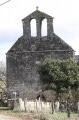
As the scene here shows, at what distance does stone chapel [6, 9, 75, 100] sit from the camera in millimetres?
55375

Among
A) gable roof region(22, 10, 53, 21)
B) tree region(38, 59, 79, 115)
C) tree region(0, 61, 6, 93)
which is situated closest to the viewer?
tree region(38, 59, 79, 115)

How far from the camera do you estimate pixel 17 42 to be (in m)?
55.5

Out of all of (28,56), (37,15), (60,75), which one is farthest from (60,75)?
(37,15)

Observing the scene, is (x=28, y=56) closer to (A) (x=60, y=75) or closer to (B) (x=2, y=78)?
(A) (x=60, y=75)

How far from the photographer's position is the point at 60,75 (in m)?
48.0

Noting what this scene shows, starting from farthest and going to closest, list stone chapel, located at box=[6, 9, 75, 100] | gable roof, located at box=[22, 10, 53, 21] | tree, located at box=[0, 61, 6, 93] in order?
tree, located at box=[0, 61, 6, 93]
stone chapel, located at box=[6, 9, 75, 100]
gable roof, located at box=[22, 10, 53, 21]

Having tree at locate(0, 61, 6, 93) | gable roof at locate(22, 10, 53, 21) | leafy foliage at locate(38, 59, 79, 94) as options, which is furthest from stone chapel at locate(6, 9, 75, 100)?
tree at locate(0, 61, 6, 93)

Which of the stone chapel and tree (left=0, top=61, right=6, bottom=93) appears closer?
the stone chapel

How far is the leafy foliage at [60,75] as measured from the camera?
4806cm

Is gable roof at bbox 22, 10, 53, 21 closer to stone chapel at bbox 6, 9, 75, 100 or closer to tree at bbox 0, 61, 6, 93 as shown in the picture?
stone chapel at bbox 6, 9, 75, 100

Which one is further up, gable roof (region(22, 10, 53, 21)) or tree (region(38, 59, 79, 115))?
gable roof (region(22, 10, 53, 21))

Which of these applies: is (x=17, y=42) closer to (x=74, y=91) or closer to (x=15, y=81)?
(x=15, y=81)

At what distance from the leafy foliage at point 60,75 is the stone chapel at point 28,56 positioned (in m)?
6.31

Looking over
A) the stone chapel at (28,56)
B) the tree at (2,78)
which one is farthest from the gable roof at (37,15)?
the tree at (2,78)
